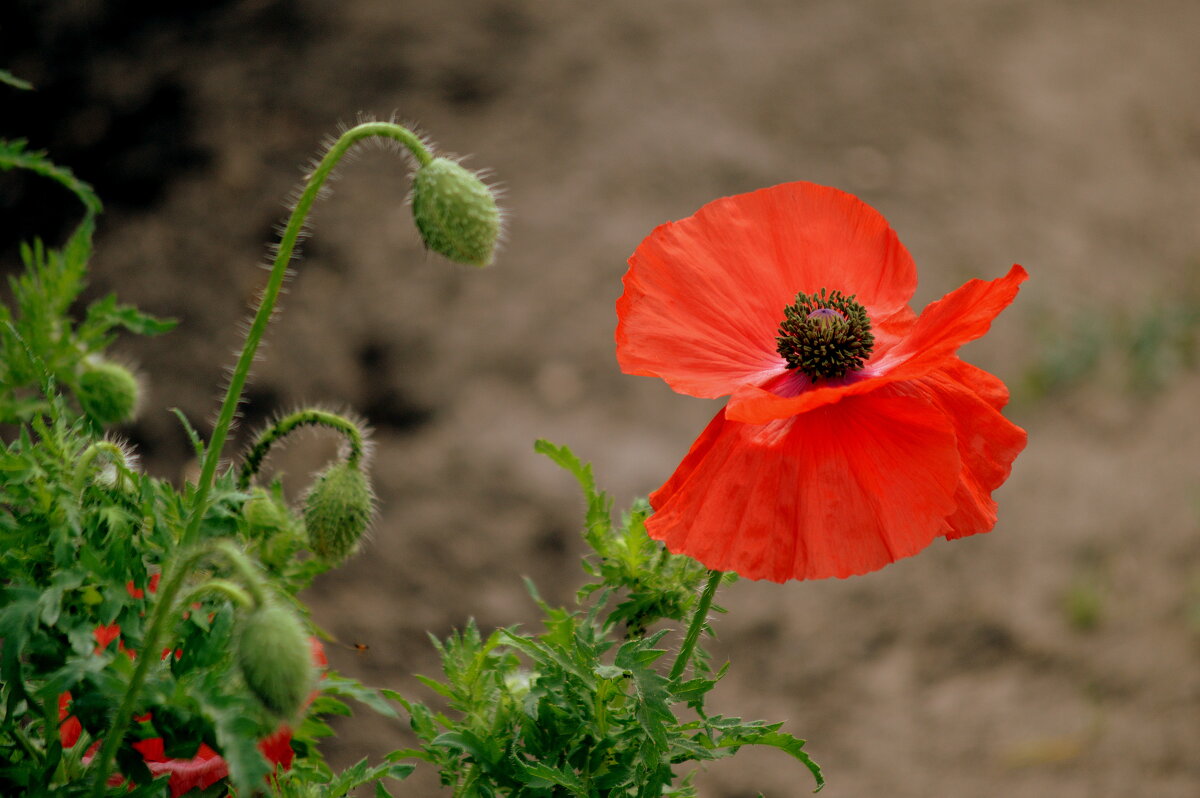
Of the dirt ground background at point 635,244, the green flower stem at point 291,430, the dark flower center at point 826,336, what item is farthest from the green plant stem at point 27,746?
the dirt ground background at point 635,244

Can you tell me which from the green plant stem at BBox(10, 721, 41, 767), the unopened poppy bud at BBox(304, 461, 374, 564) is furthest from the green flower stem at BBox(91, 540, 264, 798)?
the unopened poppy bud at BBox(304, 461, 374, 564)

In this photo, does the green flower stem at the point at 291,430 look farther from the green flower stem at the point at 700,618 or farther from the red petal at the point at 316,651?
the green flower stem at the point at 700,618

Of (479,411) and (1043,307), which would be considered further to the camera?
(1043,307)

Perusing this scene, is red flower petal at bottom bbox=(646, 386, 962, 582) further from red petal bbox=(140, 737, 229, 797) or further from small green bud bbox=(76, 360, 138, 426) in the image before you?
small green bud bbox=(76, 360, 138, 426)

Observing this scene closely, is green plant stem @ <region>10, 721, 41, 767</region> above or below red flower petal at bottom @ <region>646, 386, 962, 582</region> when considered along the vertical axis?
below

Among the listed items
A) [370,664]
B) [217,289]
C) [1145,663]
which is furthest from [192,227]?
[1145,663]

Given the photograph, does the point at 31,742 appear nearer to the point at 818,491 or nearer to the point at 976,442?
the point at 818,491

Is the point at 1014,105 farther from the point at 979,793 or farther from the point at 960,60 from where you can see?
the point at 979,793
